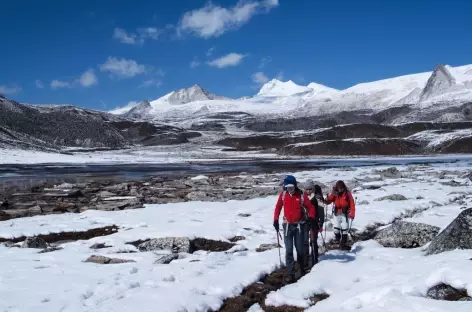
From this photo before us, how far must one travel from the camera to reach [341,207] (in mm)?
11781

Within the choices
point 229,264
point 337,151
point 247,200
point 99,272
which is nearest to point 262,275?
point 229,264

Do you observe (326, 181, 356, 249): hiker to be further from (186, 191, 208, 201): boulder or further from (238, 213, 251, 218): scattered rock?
(186, 191, 208, 201): boulder

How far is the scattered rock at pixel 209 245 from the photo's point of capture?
12.8 meters

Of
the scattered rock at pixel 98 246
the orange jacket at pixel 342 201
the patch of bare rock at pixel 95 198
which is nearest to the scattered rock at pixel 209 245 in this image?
the scattered rock at pixel 98 246

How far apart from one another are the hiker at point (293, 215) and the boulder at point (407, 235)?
142 inches

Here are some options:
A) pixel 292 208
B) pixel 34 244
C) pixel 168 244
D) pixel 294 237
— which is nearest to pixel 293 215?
pixel 292 208

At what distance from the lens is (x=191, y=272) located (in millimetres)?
9586

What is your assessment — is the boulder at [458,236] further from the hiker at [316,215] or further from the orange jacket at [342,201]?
the hiker at [316,215]

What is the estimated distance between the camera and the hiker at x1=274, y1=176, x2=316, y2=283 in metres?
9.42

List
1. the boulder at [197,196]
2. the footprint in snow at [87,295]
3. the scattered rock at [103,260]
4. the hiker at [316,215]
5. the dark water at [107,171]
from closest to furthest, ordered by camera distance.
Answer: the footprint in snow at [87,295] < the hiker at [316,215] < the scattered rock at [103,260] < the boulder at [197,196] < the dark water at [107,171]

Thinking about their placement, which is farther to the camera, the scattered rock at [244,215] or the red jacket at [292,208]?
the scattered rock at [244,215]

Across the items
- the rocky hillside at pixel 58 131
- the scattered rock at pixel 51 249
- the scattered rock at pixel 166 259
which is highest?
the rocky hillside at pixel 58 131

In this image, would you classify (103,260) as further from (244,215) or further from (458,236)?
(458,236)

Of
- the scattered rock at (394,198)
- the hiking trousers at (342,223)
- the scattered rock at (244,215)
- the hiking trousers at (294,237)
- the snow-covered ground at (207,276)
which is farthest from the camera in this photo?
the scattered rock at (394,198)
